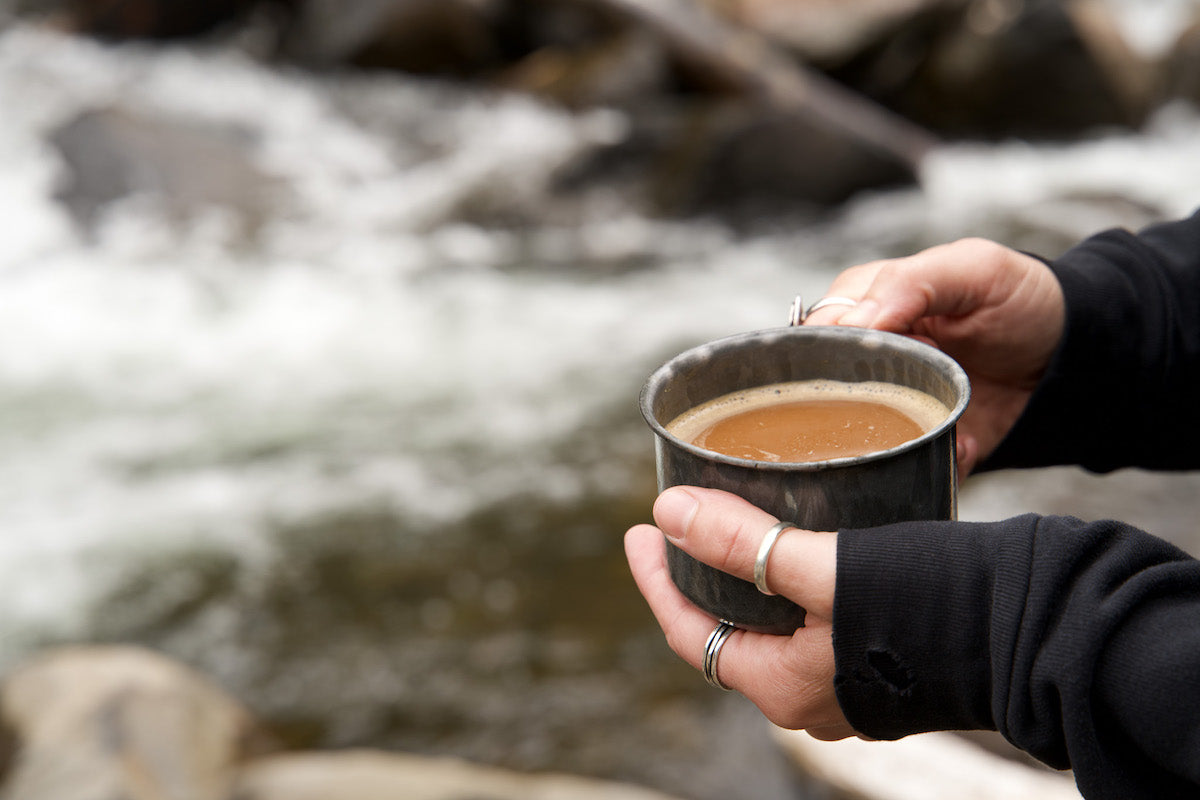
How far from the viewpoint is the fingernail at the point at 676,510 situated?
1133mm

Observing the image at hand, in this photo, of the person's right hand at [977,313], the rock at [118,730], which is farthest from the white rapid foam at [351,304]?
the person's right hand at [977,313]

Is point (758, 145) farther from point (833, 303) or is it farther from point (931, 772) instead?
point (833, 303)

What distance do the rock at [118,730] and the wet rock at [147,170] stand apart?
13.9 feet

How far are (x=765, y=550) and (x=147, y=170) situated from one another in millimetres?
6628

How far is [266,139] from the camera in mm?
7949

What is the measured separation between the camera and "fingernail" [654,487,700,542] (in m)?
1.13

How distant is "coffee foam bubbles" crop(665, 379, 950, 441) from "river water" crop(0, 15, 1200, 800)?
1920 mm

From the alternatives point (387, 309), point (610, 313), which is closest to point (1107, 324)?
point (610, 313)

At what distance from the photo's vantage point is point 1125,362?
1.70m

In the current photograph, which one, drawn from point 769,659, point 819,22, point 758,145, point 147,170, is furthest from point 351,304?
point 769,659

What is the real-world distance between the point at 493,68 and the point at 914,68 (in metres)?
3.47

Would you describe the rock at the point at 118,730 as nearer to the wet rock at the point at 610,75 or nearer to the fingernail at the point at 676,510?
the fingernail at the point at 676,510

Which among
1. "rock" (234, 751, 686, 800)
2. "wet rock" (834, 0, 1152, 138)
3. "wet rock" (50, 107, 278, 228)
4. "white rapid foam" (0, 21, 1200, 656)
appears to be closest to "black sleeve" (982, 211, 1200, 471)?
"rock" (234, 751, 686, 800)

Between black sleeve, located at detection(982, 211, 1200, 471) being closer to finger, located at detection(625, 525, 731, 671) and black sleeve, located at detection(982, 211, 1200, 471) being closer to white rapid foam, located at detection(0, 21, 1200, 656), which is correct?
finger, located at detection(625, 525, 731, 671)
